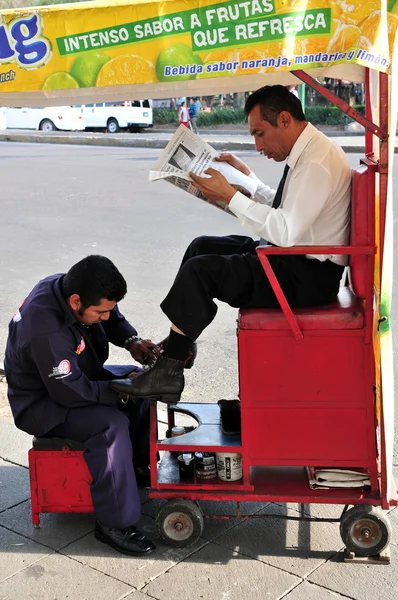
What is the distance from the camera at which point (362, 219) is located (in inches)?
109

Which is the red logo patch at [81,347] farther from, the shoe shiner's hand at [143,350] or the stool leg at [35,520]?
the stool leg at [35,520]

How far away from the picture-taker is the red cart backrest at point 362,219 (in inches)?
109

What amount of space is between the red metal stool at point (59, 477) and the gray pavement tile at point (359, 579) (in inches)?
36.6

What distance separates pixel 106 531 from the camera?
2.95 metres

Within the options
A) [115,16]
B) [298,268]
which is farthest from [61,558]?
[115,16]

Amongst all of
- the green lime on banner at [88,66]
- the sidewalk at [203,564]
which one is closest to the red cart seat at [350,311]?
the sidewalk at [203,564]

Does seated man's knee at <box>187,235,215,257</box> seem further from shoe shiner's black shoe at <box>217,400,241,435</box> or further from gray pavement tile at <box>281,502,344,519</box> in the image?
gray pavement tile at <box>281,502,344,519</box>

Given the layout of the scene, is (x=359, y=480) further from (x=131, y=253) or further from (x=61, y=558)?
(x=131, y=253)

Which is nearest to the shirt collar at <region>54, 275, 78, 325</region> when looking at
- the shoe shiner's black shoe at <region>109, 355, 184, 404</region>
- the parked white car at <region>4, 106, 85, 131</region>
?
the shoe shiner's black shoe at <region>109, 355, 184, 404</region>

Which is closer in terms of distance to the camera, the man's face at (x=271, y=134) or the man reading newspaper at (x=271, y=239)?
the man reading newspaper at (x=271, y=239)

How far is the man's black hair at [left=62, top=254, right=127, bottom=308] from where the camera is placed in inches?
115

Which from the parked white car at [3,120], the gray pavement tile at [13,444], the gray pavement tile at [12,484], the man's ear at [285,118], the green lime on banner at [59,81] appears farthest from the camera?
the parked white car at [3,120]

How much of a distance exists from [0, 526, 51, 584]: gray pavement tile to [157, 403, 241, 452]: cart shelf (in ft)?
1.98

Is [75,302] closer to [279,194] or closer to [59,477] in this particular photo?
[59,477]
